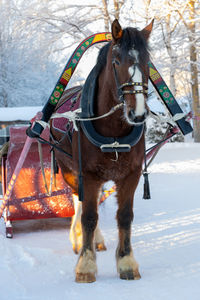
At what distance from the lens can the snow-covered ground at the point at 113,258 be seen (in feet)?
10.3

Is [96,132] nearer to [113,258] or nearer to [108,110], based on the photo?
[108,110]

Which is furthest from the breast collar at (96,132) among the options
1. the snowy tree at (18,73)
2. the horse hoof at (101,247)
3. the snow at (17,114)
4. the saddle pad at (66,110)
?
the snowy tree at (18,73)

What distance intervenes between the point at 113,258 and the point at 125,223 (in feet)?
1.98

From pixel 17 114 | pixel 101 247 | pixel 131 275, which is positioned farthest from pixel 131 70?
pixel 17 114

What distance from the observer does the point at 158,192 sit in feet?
25.4

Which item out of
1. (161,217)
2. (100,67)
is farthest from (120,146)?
(161,217)

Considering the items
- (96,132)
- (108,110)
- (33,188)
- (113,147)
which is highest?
(108,110)

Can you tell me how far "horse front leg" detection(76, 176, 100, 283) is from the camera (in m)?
3.44

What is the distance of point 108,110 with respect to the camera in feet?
11.1

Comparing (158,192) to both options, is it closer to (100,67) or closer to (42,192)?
(42,192)

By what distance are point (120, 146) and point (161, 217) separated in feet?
8.46

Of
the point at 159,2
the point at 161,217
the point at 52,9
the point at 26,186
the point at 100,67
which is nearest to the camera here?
the point at 100,67

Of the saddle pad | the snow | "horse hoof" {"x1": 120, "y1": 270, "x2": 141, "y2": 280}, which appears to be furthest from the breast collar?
the snow

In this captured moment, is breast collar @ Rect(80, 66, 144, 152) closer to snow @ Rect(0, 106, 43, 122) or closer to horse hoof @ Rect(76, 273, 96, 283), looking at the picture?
horse hoof @ Rect(76, 273, 96, 283)
